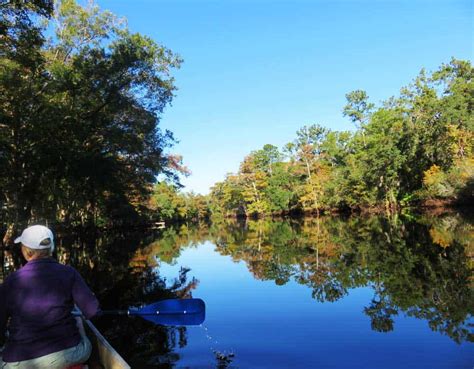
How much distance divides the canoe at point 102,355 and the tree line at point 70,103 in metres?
11.9

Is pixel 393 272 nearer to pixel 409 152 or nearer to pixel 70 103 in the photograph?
pixel 70 103

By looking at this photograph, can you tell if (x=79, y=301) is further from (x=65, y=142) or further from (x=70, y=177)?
(x=70, y=177)

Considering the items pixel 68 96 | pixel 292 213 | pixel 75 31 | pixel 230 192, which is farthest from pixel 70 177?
pixel 230 192

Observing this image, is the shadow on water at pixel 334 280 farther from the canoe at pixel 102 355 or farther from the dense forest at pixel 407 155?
the dense forest at pixel 407 155

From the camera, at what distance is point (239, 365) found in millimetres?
5109

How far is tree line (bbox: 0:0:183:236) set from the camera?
15586 mm

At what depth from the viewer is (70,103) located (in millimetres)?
19109

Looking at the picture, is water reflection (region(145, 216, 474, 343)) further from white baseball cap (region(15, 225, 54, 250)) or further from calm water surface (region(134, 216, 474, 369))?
white baseball cap (region(15, 225, 54, 250))

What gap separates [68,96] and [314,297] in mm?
15828

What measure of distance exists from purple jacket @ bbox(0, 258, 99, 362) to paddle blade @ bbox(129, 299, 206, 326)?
210 cm

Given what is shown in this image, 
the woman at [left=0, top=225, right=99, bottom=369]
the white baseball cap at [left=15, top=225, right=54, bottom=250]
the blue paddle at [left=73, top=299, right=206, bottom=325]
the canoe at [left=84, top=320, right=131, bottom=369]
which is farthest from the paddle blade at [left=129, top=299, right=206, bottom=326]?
the white baseball cap at [left=15, top=225, right=54, bottom=250]

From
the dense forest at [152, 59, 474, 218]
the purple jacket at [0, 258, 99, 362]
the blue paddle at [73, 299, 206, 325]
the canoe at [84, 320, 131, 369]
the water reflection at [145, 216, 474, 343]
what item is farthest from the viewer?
the dense forest at [152, 59, 474, 218]

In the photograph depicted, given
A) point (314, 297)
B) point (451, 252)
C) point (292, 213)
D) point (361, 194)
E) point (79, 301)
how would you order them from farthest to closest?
point (292, 213) → point (361, 194) → point (451, 252) → point (314, 297) → point (79, 301)

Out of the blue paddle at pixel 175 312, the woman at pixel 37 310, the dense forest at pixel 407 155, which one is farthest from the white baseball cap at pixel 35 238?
the dense forest at pixel 407 155
